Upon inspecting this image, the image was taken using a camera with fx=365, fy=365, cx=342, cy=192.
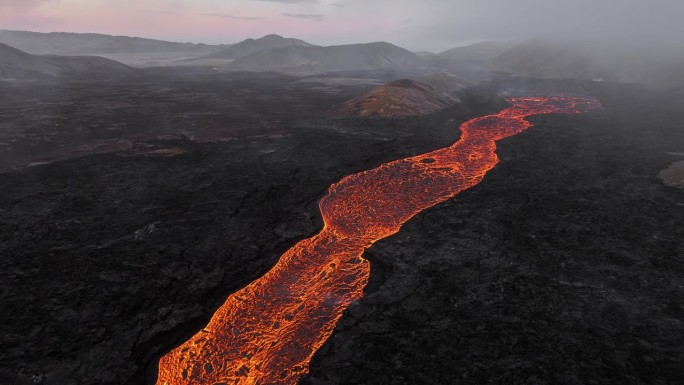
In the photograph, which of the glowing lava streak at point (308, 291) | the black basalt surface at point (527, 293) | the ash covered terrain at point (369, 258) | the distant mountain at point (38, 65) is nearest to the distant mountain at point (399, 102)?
the ash covered terrain at point (369, 258)

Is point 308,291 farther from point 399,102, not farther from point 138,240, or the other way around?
Result: point 399,102

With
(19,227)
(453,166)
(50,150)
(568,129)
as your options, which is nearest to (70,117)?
(50,150)

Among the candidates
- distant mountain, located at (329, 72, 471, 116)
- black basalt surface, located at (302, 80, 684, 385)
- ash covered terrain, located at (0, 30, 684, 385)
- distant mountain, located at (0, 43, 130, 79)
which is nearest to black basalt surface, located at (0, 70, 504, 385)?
ash covered terrain, located at (0, 30, 684, 385)

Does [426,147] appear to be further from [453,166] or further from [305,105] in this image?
[305,105]

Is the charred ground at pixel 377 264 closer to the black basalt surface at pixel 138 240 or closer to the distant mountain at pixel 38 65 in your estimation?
the black basalt surface at pixel 138 240

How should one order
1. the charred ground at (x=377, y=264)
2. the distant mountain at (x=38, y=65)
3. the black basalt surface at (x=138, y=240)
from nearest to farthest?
the charred ground at (x=377, y=264) < the black basalt surface at (x=138, y=240) < the distant mountain at (x=38, y=65)

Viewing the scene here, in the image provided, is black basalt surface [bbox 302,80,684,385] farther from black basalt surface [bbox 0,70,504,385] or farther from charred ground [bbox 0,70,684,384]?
black basalt surface [bbox 0,70,504,385]
